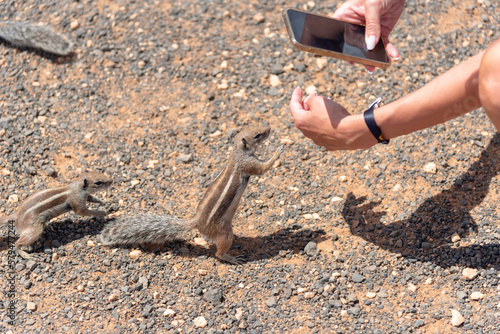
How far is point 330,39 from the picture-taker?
12.9ft

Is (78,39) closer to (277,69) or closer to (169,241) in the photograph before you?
(277,69)

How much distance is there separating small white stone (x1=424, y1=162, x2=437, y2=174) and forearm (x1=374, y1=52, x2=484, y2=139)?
1.20 m

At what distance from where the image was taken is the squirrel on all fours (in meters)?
4.19

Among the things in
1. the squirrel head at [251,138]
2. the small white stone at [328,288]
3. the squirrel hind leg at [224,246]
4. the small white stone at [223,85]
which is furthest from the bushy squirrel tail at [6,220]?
the small white stone at [328,288]

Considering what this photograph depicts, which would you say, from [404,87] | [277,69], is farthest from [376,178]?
[277,69]

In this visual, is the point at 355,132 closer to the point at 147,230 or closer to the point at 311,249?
the point at 311,249

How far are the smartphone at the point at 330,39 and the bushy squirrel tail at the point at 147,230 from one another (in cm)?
161

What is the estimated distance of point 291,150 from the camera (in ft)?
17.1

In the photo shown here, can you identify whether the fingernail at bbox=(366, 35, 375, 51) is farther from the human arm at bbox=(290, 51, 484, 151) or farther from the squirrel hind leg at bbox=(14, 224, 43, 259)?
the squirrel hind leg at bbox=(14, 224, 43, 259)

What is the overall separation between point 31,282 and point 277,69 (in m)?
3.16

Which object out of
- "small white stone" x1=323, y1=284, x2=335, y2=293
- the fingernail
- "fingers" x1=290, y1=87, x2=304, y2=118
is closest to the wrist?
"fingers" x1=290, y1=87, x2=304, y2=118

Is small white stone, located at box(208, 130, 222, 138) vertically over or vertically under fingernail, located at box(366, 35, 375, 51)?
under

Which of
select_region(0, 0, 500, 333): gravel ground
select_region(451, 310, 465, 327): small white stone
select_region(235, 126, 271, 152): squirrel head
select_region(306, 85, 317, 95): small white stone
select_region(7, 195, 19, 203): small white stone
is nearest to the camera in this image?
select_region(451, 310, 465, 327): small white stone

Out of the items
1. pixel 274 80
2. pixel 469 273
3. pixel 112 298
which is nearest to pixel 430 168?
pixel 469 273
